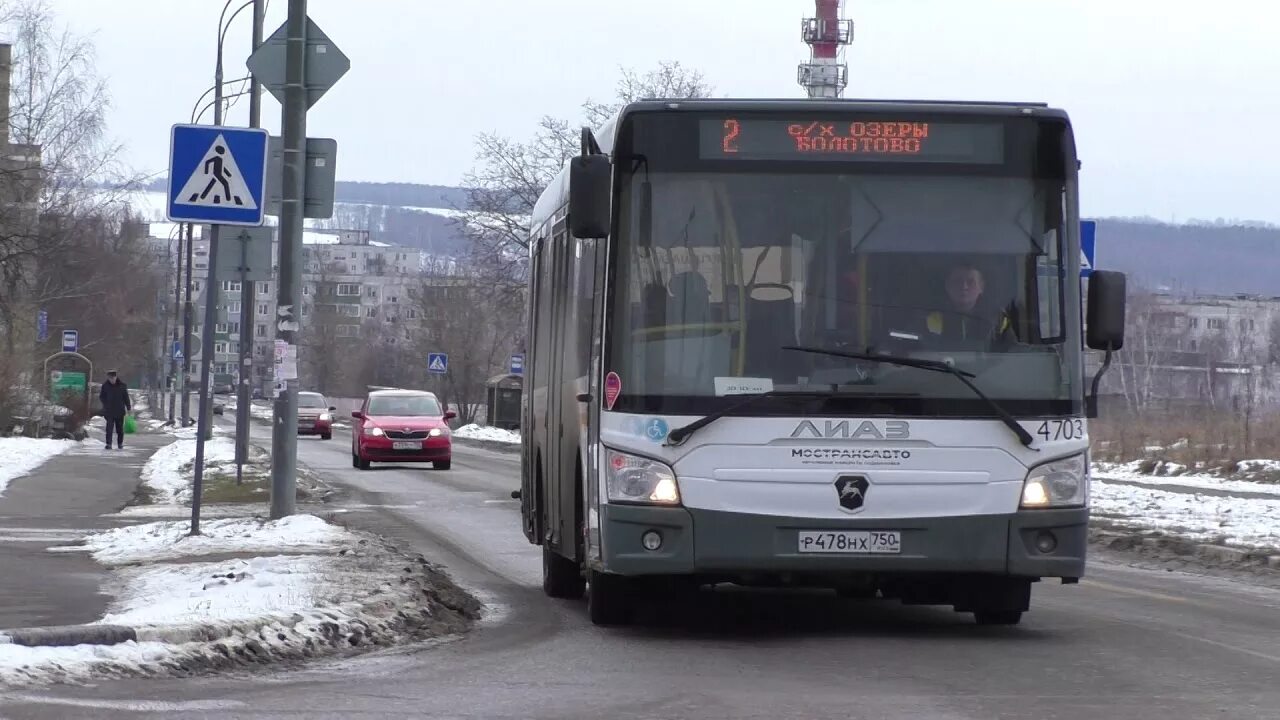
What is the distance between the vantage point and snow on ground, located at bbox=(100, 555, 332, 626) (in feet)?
31.5

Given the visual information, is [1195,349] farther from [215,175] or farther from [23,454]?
[215,175]

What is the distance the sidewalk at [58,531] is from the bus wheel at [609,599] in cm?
260

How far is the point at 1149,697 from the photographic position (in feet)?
26.3

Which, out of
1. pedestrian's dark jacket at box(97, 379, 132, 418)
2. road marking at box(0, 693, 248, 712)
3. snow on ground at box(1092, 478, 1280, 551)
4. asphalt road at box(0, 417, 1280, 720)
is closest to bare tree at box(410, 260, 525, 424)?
pedestrian's dark jacket at box(97, 379, 132, 418)

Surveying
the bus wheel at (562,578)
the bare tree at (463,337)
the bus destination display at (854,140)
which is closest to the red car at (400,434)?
the bus wheel at (562,578)

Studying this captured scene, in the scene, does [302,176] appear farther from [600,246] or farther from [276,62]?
[600,246]

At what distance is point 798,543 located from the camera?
9.77 meters

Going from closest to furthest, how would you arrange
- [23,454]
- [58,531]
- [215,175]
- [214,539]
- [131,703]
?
[131,703]
[215,175]
[214,539]
[58,531]
[23,454]

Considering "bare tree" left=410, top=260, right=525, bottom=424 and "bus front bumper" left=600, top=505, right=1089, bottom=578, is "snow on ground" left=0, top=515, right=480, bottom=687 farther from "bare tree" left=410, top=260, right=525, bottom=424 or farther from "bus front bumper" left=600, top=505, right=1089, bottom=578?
"bare tree" left=410, top=260, right=525, bottom=424

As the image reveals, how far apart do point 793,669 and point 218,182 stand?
7.38 metres

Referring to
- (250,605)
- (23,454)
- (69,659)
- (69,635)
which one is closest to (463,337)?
(23,454)

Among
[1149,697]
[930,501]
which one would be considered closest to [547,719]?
[1149,697]

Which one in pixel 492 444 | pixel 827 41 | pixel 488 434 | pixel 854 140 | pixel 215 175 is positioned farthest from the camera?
pixel 827 41

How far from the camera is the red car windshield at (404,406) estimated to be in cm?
3847
